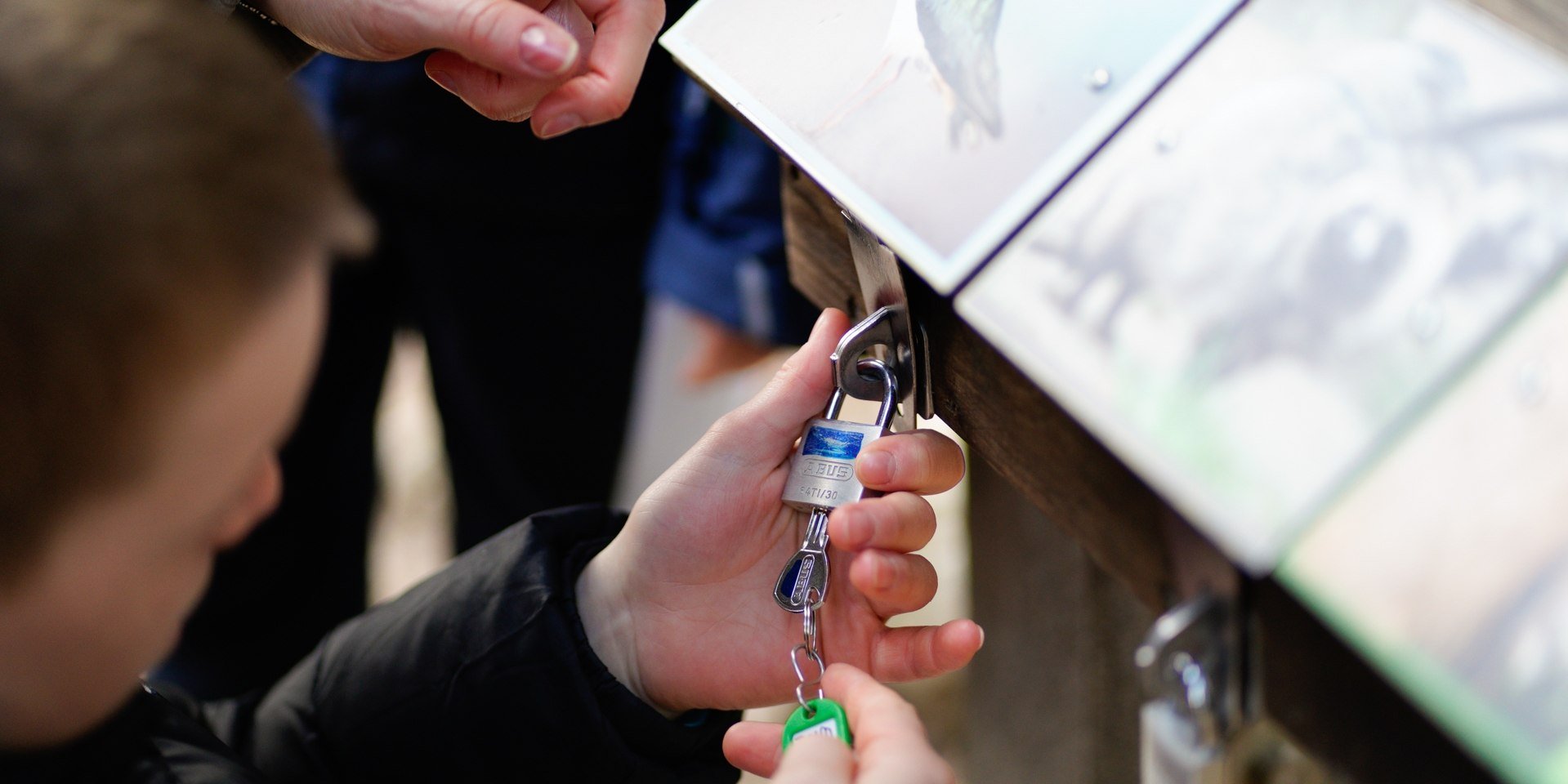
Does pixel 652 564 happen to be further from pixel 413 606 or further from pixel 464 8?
pixel 464 8

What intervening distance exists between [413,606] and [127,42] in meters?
0.47

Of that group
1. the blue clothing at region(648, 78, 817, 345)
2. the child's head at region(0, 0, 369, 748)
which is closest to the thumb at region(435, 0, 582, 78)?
the child's head at region(0, 0, 369, 748)

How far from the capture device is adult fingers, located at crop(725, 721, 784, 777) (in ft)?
2.06

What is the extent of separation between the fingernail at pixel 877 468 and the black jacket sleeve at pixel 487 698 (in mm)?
242

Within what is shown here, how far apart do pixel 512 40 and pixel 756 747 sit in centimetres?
44

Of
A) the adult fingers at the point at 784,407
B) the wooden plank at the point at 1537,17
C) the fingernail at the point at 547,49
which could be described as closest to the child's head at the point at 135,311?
the fingernail at the point at 547,49

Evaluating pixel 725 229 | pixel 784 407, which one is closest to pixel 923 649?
pixel 784 407

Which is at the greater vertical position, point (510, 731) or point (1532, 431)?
point (1532, 431)

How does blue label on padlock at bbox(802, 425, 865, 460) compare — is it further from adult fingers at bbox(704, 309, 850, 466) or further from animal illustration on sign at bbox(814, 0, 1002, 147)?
animal illustration on sign at bbox(814, 0, 1002, 147)

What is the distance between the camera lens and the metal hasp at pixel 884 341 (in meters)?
0.60

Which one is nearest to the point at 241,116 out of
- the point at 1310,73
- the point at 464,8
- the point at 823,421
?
the point at 464,8

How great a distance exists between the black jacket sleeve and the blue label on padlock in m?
0.21

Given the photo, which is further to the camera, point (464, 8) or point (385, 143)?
point (385, 143)

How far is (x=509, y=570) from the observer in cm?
79
